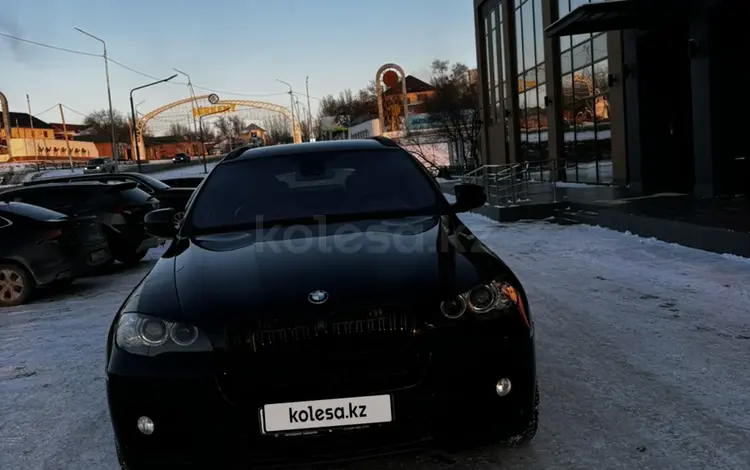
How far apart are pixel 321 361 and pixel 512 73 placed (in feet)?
90.4

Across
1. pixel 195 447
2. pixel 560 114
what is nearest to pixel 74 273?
pixel 195 447

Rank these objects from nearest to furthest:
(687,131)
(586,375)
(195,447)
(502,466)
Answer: (195,447) → (502,466) → (586,375) → (687,131)

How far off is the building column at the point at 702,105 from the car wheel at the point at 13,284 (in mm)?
11825

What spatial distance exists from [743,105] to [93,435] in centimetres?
1274

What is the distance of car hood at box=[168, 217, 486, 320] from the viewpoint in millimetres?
2877

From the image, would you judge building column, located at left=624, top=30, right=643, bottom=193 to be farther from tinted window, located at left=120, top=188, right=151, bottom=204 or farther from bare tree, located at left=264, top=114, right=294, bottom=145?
bare tree, located at left=264, top=114, right=294, bottom=145

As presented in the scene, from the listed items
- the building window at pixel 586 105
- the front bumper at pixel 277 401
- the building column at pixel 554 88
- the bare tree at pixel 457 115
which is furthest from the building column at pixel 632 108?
the bare tree at pixel 457 115

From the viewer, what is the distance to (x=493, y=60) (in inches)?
1261

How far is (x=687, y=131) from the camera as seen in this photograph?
51.8 feet

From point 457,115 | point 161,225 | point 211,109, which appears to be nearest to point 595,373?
point 161,225

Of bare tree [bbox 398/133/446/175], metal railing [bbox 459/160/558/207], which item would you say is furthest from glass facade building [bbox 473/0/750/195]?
bare tree [bbox 398/133/446/175]

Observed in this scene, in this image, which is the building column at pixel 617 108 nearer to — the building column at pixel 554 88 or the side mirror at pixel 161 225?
the building column at pixel 554 88

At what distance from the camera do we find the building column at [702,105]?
12.6 metres

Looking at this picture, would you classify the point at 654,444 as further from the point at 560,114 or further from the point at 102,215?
the point at 560,114
